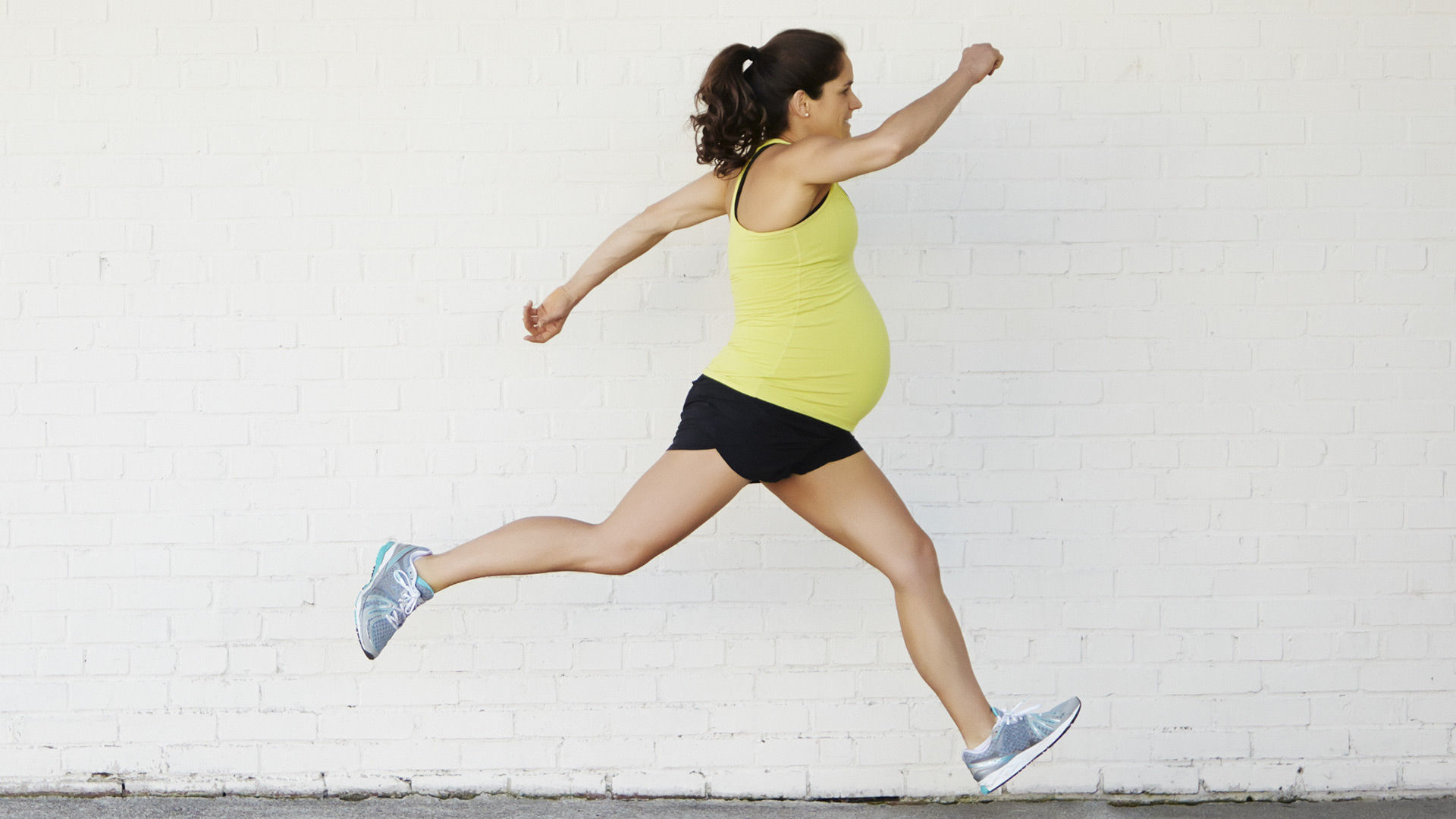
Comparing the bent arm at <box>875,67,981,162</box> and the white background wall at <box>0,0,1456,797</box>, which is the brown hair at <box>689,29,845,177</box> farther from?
the white background wall at <box>0,0,1456,797</box>

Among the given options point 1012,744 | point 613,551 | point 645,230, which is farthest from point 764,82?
point 1012,744

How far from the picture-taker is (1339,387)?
3260 mm

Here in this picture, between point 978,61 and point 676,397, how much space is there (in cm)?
129

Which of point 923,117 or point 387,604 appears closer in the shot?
point 923,117

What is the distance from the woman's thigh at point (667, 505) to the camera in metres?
2.54

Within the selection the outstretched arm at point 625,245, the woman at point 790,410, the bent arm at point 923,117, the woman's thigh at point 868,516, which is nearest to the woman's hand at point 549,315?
the outstretched arm at point 625,245

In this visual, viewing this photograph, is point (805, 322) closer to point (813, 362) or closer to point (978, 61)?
point (813, 362)

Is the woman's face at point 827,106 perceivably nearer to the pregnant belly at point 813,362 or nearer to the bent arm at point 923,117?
the bent arm at point 923,117

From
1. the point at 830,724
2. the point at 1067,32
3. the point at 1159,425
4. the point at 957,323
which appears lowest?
the point at 830,724

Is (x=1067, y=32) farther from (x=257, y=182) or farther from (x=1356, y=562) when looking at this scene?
(x=257, y=182)

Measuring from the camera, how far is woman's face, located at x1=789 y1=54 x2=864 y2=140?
258 cm

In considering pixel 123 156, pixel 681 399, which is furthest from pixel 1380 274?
pixel 123 156

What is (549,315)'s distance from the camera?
2.91 meters

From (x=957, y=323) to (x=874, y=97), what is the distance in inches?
27.6
